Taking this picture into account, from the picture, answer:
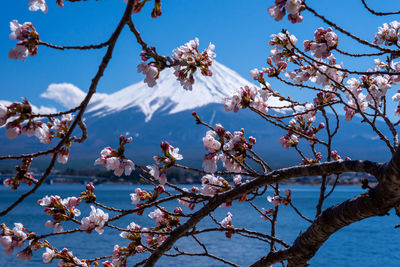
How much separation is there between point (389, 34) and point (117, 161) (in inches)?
77.3

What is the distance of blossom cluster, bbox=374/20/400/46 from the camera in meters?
2.84

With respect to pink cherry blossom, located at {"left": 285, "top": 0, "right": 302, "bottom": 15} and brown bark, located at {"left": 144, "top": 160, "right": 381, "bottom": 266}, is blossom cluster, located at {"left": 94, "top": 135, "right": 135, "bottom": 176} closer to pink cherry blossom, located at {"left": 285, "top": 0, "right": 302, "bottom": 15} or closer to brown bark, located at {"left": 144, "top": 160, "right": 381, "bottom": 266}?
brown bark, located at {"left": 144, "top": 160, "right": 381, "bottom": 266}

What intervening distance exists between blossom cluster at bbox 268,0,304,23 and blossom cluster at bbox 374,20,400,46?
3.48ft

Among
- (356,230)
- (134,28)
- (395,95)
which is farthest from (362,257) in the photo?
(134,28)

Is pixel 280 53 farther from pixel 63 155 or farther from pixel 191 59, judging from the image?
pixel 63 155

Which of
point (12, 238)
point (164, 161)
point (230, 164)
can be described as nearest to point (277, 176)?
point (230, 164)

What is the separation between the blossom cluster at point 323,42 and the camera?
2541 millimetres

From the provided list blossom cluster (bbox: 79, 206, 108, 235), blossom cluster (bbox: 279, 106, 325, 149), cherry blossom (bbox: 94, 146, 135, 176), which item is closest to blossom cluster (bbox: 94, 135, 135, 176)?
cherry blossom (bbox: 94, 146, 135, 176)

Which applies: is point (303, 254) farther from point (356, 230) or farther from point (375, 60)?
point (356, 230)

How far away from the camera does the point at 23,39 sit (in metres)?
1.52

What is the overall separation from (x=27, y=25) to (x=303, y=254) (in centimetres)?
182

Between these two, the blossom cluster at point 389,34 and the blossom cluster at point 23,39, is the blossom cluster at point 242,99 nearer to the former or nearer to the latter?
the blossom cluster at point 389,34

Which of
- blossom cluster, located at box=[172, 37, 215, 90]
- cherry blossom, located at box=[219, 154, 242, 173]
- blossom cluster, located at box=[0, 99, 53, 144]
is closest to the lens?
blossom cluster, located at box=[0, 99, 53, 144]

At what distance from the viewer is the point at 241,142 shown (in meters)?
2.28
